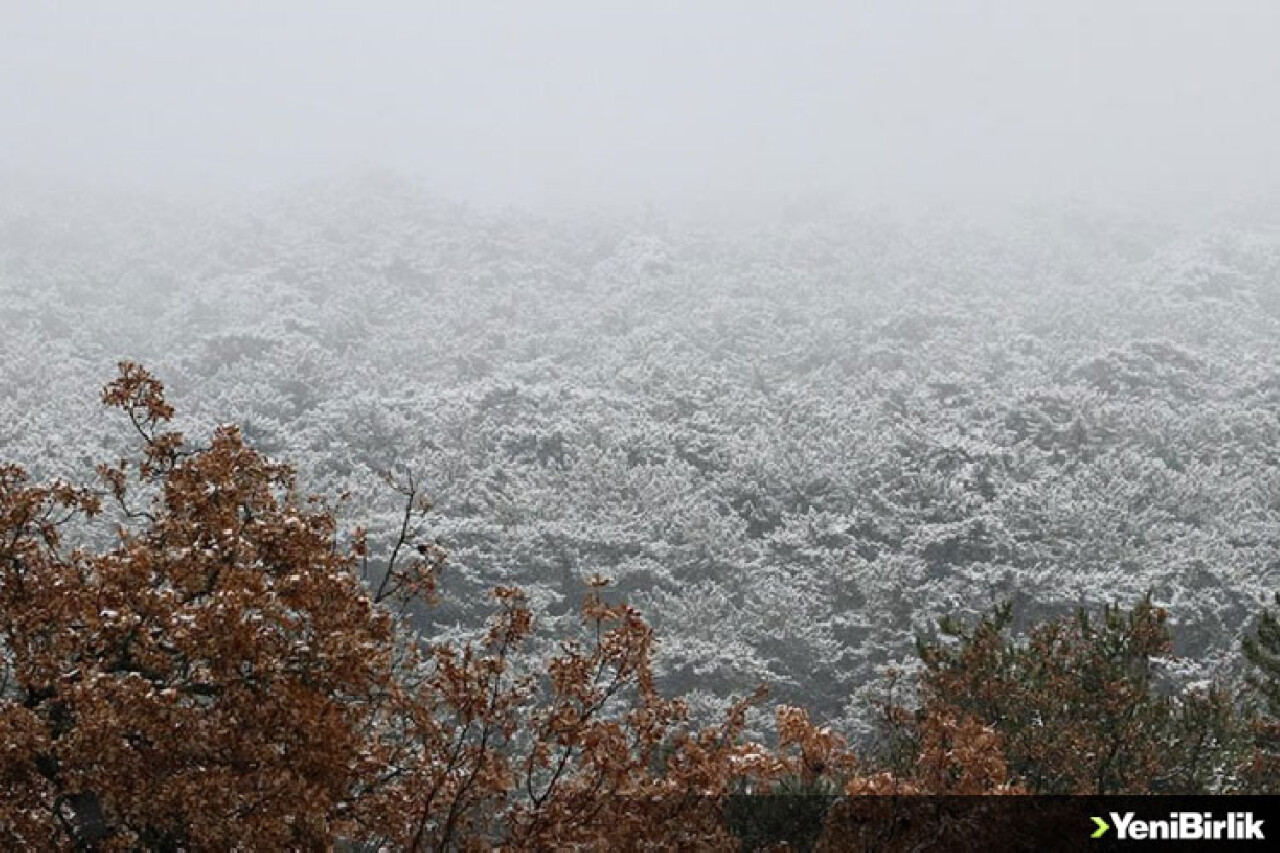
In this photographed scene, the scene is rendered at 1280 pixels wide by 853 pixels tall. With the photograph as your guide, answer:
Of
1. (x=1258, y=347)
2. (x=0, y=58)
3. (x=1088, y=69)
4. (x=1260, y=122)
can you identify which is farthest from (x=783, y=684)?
(x=0, y=58)

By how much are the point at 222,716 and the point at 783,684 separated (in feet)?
46.9

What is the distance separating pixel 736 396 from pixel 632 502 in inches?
288

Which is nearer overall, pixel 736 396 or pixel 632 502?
pixel 632 502

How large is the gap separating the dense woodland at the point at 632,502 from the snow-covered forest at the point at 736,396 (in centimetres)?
12

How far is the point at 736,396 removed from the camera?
99.1 ft

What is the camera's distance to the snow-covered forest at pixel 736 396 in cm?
2083

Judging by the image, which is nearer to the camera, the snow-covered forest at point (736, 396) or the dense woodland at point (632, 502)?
the dense woodland at point (632, 502)

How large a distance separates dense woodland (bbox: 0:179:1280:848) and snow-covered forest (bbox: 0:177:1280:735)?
0.40ft

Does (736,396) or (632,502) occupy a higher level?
A: (736,396)

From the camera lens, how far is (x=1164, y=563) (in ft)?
68.9

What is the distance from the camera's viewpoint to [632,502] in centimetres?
2383

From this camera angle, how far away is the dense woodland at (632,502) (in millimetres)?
6426

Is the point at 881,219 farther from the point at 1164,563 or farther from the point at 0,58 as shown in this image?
the point at 0,58

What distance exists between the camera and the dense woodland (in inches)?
253
